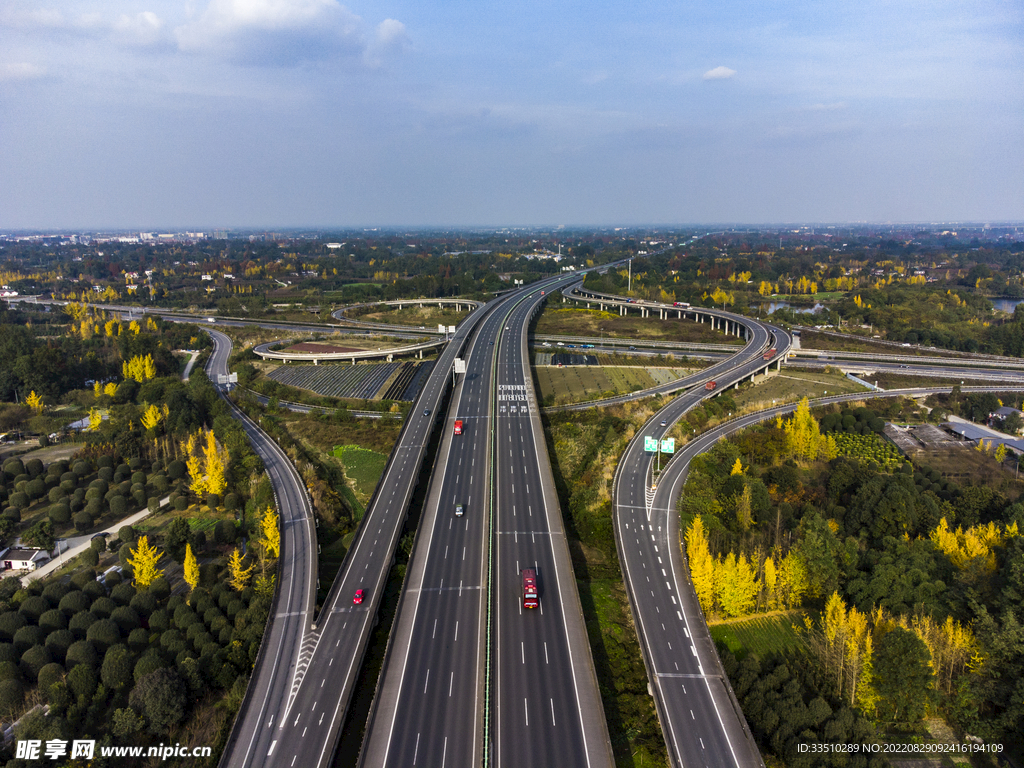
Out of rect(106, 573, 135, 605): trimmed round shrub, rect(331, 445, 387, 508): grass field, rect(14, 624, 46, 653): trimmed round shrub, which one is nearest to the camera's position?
rect(14, 624, 46, 653): trimmed round shrub

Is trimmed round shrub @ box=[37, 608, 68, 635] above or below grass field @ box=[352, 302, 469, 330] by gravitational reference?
below

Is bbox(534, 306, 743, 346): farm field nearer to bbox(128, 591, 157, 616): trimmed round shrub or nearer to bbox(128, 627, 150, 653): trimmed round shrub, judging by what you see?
bbox(128, 591, 157, 616): trimmed round shrub

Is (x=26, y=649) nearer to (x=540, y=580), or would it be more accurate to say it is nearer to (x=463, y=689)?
(x=463, y=689)

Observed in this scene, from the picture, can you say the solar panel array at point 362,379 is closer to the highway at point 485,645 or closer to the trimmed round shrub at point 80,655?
the highway at point 485,645

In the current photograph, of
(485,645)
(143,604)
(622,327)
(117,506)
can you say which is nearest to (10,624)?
(143,604)

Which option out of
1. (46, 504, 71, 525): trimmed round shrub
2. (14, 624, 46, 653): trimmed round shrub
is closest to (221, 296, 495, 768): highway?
(14, 624, 46, 653): trimmed round shrub

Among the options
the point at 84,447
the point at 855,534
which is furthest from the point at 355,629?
the point at 84,447

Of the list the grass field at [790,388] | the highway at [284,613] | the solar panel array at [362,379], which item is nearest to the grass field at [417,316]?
the solar panel array at [362,379]

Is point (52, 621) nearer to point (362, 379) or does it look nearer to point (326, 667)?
point (326, 667)
